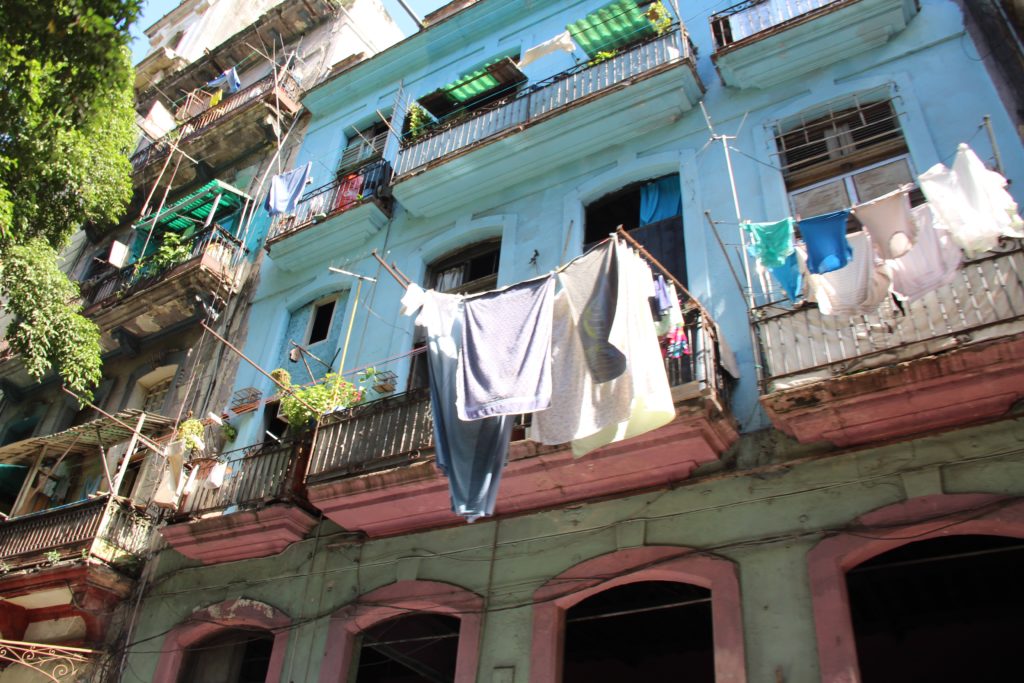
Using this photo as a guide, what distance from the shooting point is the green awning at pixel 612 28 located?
12797 millimetres

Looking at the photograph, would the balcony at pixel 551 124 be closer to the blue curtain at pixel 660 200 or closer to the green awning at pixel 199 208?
the blue curtain at pixel 660 200

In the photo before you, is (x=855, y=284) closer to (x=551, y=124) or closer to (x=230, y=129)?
(x=551, y=124)

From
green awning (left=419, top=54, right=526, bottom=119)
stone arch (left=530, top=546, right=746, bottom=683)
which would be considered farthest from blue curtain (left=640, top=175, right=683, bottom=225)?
stone arch (left=530, top=546, right=746, bottom=683)

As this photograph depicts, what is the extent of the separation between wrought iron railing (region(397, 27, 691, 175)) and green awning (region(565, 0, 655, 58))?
73 cm

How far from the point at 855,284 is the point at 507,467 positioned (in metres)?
3.68

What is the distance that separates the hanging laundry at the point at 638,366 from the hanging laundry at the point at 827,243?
147cm

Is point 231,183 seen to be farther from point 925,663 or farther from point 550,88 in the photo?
point 925,663

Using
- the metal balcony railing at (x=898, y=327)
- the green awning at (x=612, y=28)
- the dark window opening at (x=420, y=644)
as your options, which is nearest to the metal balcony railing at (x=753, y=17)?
the green awning at (x=612, y=28)

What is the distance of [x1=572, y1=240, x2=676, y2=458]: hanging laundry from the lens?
7.08 m

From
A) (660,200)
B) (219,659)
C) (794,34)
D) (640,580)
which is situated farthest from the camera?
(660,200)

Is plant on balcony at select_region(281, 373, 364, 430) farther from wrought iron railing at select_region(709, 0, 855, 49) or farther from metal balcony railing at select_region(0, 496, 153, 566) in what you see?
wrought iron railing at select_region(709, 0, 855, 49)

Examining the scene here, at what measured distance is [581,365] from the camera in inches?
304

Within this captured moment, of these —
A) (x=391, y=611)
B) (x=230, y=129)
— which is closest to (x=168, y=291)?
(x=230, y=129)

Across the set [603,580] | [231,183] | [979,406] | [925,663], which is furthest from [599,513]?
[231,183]
